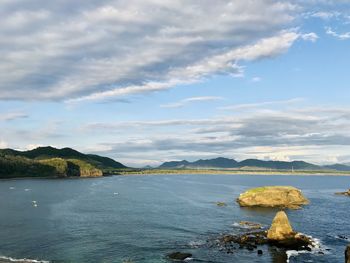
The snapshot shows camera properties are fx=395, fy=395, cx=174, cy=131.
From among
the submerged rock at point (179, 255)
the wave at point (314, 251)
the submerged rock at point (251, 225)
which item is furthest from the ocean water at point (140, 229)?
the submerged rock at point (251, 225)

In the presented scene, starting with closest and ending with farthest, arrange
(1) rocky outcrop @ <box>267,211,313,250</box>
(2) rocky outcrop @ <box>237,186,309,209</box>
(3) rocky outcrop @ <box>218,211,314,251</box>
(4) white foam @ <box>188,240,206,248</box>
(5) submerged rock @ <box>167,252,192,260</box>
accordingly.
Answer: (5) submerged rock @ <box>167,252,192,260</box> → (3) rocky outcrop @ <box>218,211,314,251</box> → (4) white foam @ <box>188,240,206,248</box> → (1) rocky outcrop @ <box>267,211,313,250</box> → (2) rocky outcrop @ <box>237,186,309,209</box>

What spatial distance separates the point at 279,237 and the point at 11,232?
6194 centimetres

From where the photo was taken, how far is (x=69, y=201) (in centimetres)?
16025

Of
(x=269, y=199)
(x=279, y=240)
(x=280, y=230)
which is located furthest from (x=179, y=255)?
(x=269, y=199)

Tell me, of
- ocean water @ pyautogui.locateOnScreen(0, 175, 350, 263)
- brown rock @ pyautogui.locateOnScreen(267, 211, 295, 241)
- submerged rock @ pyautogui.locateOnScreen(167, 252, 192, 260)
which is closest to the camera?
submerged rock @ pyautogui.locateOnScreen(167, 252, 192, 260)

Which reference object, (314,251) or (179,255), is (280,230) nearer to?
(314,251)

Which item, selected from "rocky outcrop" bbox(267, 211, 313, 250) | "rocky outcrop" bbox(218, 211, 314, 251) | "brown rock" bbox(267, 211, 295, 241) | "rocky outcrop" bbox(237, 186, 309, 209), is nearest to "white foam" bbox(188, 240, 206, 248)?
"rocky outcrop" bbox(218, 211, 314, 251)

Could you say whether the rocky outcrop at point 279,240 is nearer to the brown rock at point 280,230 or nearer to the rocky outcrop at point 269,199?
the brown rock at point 280,230

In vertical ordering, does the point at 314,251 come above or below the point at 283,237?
below

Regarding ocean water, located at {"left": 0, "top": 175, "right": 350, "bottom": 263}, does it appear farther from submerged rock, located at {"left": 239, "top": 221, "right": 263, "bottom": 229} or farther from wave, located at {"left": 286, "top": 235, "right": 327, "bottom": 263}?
submerged rock, located at {"left": 239, "top": 221, "right": 263, "bottom": 229}

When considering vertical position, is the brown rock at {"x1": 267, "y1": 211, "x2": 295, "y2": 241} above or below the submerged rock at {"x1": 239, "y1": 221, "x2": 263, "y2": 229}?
above

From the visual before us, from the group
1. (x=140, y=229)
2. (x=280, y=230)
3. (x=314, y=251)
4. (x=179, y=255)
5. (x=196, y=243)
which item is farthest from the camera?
(x=140, y=229)

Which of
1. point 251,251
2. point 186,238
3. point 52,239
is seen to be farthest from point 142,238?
point 251,251

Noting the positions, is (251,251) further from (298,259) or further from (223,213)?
(223,213)
